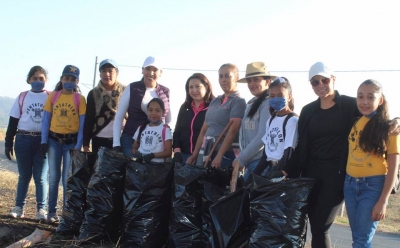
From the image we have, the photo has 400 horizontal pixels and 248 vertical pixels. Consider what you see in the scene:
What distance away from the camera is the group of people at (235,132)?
3.16 m

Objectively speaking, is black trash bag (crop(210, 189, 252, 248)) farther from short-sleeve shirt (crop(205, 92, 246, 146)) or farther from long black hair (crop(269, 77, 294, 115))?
short-sleeve shirt (crop(205, 92, 246, 146))

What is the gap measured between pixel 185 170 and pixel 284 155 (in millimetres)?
876

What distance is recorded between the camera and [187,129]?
4.69 m

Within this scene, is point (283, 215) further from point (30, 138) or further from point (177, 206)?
point (30, 138)

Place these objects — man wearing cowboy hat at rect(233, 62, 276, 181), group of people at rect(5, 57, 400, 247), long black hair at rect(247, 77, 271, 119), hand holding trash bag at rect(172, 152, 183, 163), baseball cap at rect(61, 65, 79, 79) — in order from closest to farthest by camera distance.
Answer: group of people at rect(5, 57, 400, 247) → man wearing cowboy hat at rect(233, 62, 276, 181) → long black hair at rect(247, 77, 271, 119) → hand holding trash bag at rect(172, 152, 183, 163) → baseball cap at rect(61, 65, 79, 79)

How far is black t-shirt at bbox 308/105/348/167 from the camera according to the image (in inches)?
132

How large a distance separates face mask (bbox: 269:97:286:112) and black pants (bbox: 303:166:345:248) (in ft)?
1.98

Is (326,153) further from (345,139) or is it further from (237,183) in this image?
(237,183)

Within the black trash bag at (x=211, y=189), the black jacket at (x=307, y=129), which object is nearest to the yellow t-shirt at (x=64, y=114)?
the black trash bag at (x=211, y=189)

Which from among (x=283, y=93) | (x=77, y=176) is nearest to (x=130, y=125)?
(x=77, y=176)

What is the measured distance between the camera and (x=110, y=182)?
4.24 m

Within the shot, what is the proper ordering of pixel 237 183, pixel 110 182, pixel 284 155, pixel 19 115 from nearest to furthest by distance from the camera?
pixel 284 155 → pixel 237 183 → pixel 110 182 → pixel 19 115

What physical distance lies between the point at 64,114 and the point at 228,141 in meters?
1.92

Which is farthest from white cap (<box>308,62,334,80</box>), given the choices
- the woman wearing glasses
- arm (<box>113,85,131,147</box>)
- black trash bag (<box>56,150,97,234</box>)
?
black trash bag (<box>56,150,97,234</box>)
